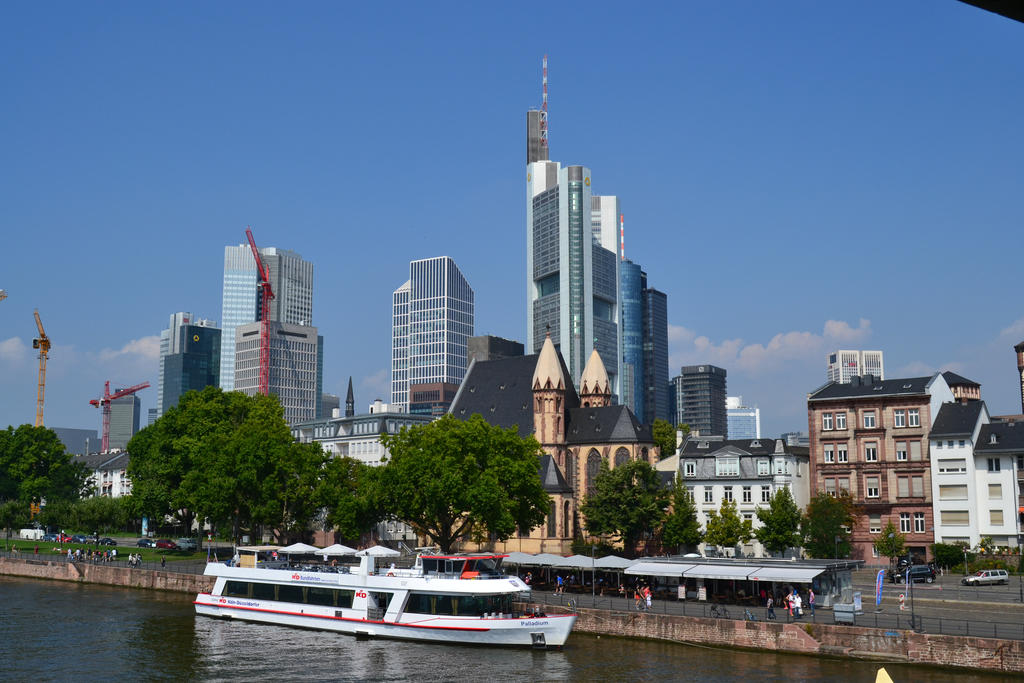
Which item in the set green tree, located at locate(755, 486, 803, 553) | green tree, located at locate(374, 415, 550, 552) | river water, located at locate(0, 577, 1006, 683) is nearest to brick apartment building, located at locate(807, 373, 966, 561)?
green tree, located at locate(755, 486, 803, 553)

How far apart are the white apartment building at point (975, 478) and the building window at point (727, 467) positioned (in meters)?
18.0

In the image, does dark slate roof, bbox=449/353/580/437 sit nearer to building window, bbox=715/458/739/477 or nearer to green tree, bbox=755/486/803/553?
building window, bbox=715/458/739/477

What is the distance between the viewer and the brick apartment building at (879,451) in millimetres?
85062

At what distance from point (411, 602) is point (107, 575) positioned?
134 ft

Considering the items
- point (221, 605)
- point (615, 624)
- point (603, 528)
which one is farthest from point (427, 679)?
point (603, 528)

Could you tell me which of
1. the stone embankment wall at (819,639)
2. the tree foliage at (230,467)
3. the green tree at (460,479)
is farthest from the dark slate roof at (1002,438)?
the tree foliage at (230,467)

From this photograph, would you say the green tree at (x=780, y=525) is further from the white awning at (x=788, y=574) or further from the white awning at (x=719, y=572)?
the white awning at (x=788, y=574)

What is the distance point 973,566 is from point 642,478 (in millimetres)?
27932

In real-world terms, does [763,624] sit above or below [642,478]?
below

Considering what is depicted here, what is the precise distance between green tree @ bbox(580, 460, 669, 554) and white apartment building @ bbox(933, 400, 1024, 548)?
79.3 ft

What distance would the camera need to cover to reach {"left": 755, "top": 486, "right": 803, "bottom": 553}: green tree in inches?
3231

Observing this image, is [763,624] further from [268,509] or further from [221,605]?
[268,509]

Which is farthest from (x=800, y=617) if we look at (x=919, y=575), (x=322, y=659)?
(x=322, y=659)

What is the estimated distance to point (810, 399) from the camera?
92.1 meters
